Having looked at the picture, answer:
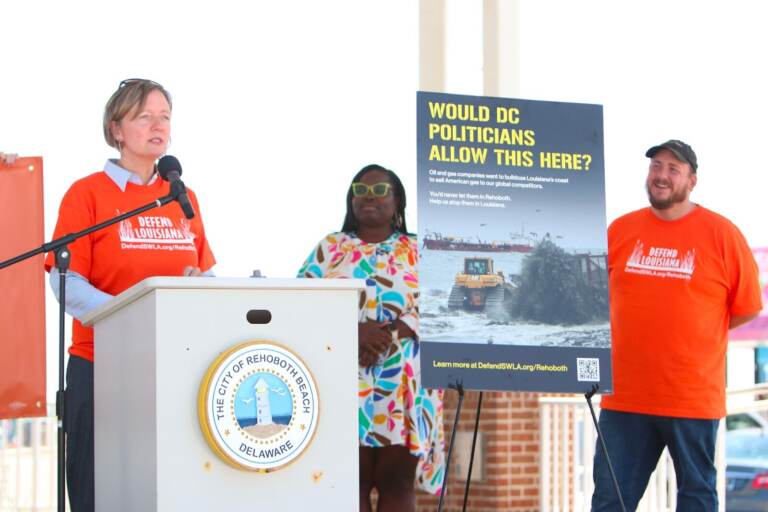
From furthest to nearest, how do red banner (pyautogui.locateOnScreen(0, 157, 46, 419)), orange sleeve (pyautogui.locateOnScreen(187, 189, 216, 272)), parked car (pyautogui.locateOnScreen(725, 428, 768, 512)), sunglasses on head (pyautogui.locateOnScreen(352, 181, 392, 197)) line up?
parked car (pyautogui.locateOnScreen(725, 428, 768, 512)), sunglasses on head (pyautogui.locateOnScreen(352, 181, 392, 197)), red banner (pyautogui.locateOnScreen(0, 157, 46, 419)), orange sleeve (pyautogui.locateOnScreen(187, 189, 216, 272))

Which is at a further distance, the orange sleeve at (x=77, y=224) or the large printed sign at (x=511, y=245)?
the large printed sign at (x=511, y=245)

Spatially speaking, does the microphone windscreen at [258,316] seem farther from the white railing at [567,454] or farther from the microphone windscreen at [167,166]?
the white railing at [567,454]

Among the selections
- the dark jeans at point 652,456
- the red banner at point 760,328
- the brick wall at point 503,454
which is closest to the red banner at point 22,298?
the dark jeans at point 652,456

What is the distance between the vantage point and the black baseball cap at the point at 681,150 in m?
5.11

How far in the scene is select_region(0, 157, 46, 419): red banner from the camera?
509cm

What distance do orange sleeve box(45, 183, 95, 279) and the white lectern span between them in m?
0.79

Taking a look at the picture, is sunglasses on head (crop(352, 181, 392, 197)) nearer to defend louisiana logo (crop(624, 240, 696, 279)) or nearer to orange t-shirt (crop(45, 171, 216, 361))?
defend louisiana logo (crop(624, 240, 696, 279))

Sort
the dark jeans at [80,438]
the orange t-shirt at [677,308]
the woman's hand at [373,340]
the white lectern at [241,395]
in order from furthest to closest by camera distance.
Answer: the woman's hand at [373,340]
the orange t-shirt at [677,308]
the dark jeans at [80,438]
the white lectern at [241,395]

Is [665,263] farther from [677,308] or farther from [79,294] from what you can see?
[79,294]

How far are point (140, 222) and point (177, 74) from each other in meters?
5.24

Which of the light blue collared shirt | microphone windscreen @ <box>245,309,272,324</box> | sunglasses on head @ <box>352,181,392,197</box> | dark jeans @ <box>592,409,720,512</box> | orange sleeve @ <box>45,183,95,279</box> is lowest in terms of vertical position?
dark jeans @ <box>592,409,720,512</box>

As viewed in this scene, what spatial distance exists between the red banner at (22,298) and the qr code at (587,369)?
227cm

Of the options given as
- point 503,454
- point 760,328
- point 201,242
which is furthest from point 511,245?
point 760,328

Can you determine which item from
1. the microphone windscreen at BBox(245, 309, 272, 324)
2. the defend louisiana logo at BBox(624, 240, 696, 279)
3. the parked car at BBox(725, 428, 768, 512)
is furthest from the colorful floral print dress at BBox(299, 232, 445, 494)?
the parked car at BBox(725, 428, 768, 512)
